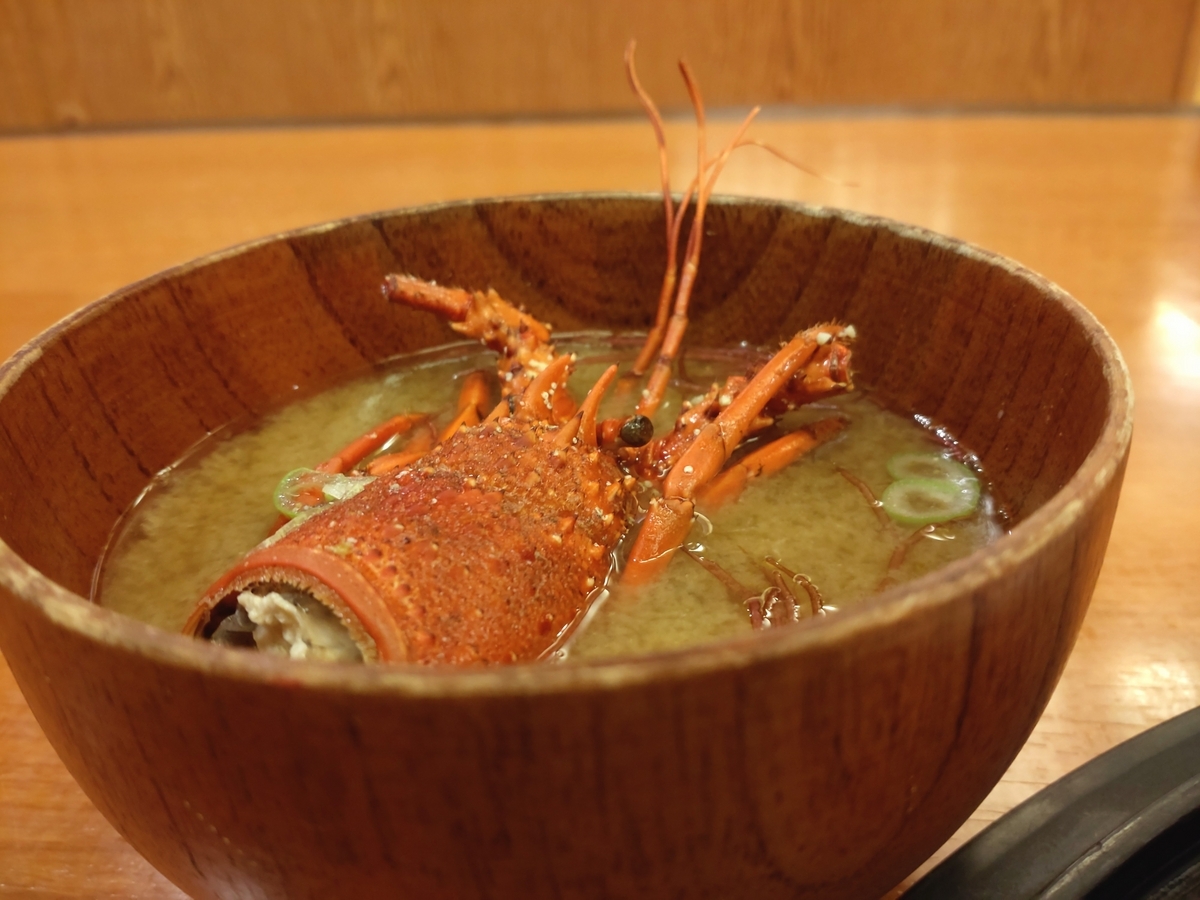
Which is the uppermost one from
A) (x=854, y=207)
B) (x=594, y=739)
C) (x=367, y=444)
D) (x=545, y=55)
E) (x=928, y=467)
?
(x=545, y=55)

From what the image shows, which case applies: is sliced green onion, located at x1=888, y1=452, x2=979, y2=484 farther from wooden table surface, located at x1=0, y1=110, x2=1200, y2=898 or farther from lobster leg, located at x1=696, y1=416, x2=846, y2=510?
wooden table surface, located at x1=0, y1=110, x2=1200, y2=898

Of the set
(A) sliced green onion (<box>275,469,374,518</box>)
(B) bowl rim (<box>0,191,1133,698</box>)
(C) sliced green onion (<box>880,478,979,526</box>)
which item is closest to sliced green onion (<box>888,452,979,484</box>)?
(C) sliced green onion (<box>880,478,979,526</box>)

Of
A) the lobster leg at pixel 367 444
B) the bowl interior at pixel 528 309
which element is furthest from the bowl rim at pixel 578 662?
the lobster leg at pixel 367 444

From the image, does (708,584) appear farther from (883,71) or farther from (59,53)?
(59,53)

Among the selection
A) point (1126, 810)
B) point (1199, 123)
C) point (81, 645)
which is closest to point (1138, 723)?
point (1126, 810)

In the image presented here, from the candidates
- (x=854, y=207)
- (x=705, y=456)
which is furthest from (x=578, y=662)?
(x=854, y=207)

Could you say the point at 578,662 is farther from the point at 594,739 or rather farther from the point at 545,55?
the point at 545,55
